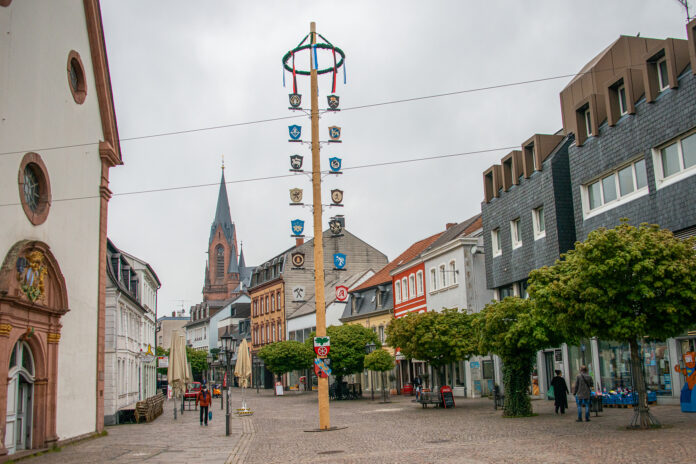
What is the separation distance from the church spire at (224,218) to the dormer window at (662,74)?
124360 millimetres

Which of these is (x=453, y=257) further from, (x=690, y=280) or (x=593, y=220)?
(x=690, y=280)

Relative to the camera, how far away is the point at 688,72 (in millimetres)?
20531

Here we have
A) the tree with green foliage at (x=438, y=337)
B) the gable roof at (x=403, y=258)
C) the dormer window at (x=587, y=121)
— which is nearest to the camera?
the dormer window at (x=587, y=121)

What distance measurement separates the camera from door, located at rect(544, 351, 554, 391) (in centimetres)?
3123

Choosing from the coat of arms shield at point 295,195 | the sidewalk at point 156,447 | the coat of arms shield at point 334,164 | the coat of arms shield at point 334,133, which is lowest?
the sidewalk at point 156,447

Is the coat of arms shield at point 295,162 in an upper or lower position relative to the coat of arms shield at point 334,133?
lower

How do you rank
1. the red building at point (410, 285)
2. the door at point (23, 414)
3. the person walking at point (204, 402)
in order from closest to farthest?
the door at point (23, 414), the person walking at point (204, 402), the red building at point (410, 285)

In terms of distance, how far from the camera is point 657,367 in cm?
2306

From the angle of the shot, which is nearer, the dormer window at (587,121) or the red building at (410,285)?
the dormer window at (587,121)

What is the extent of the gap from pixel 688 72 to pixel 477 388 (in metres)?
21.7

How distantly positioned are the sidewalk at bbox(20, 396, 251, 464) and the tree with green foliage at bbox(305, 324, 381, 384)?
667 inches

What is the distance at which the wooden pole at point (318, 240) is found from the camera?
21.2 m

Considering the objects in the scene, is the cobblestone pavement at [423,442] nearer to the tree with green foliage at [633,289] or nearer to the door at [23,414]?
the door at [23,414]

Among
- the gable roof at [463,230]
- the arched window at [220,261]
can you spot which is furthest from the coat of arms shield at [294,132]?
the arched window at [220,261]
